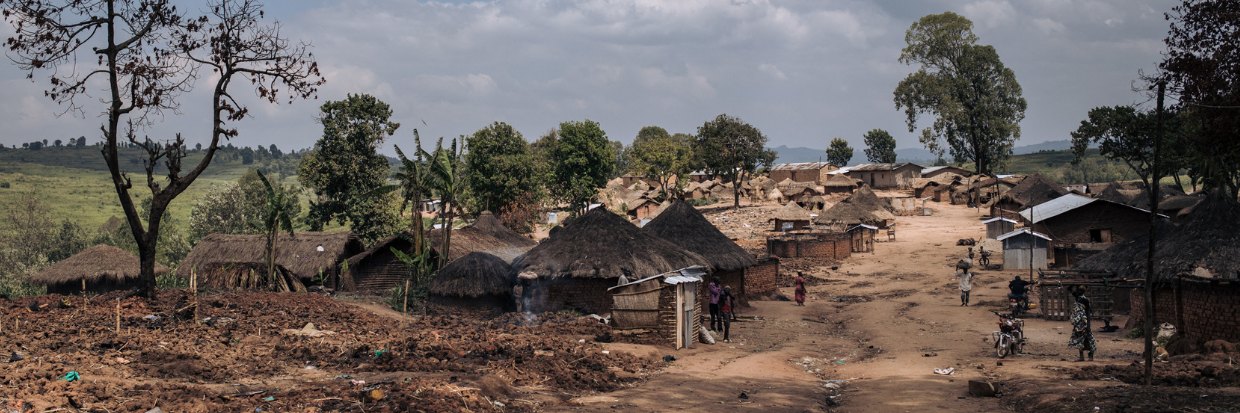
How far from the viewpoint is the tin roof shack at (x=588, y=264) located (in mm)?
25406

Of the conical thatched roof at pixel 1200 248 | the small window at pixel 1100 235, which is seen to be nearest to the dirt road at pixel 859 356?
the conical thatched roof at pixel 1200 248

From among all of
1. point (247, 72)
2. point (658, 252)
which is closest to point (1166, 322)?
point (658, 252)

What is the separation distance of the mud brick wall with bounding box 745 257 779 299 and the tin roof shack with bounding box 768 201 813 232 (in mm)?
20396

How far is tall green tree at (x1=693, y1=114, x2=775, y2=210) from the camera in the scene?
7031 centimetres

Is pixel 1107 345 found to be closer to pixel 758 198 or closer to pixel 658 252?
pixel 658 252

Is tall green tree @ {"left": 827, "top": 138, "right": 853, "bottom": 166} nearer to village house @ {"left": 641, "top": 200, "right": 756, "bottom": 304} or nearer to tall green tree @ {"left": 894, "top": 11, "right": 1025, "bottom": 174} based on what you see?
tall green tree @ {"left": 894, "top": 11, "right": 1025, "bottom": 174}

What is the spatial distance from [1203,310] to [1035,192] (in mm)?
39743

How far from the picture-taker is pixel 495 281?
88.2ft

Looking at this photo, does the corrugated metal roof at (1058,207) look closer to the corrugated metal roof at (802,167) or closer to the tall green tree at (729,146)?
the tall green tree at (729,146)

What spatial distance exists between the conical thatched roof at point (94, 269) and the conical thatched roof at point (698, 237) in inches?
719

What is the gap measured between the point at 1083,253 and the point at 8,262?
175 feet

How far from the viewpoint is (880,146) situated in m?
122

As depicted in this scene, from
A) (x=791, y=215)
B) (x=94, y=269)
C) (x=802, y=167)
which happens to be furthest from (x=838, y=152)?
(x=94, y=269)

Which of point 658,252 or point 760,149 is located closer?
point 658,252
